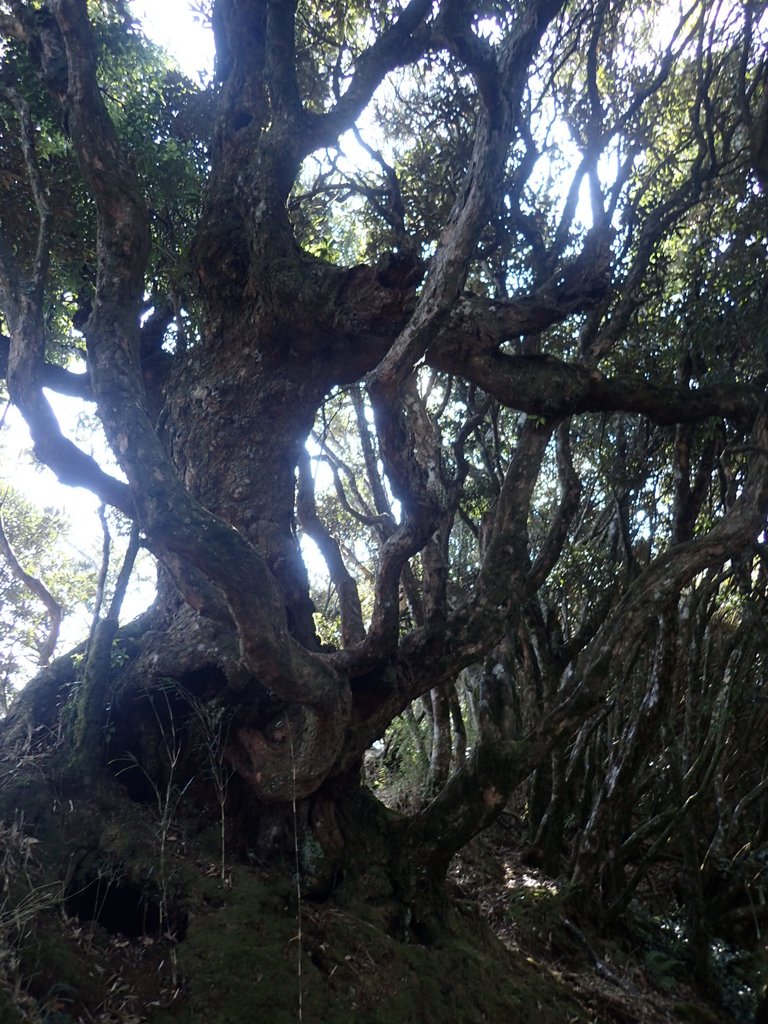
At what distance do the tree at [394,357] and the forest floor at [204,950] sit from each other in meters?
0.38

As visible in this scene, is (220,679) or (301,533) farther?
(301,533)

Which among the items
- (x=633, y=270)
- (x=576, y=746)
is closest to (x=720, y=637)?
(x=576, y=746)

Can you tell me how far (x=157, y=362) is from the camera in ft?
22.1

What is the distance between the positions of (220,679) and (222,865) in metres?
1.13

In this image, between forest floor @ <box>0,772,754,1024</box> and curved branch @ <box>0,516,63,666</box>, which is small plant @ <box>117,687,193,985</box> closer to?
forest floor @ <box>0,772,754,1024</box>

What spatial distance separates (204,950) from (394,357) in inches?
134

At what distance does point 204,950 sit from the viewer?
393 centimetres

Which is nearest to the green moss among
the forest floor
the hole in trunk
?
the forest floor

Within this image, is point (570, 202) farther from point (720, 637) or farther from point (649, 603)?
point (720, 637)

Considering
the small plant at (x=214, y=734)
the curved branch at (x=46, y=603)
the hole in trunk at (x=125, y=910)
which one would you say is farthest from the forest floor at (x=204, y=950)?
the curved branch at (x=46, y=603)

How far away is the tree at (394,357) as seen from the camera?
4.71 m

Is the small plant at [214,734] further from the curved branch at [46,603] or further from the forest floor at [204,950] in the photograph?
the curved branch at [46,603]

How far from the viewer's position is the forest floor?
3.54 meters

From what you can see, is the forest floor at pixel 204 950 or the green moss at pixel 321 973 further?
the green moss at pixel 321 973
